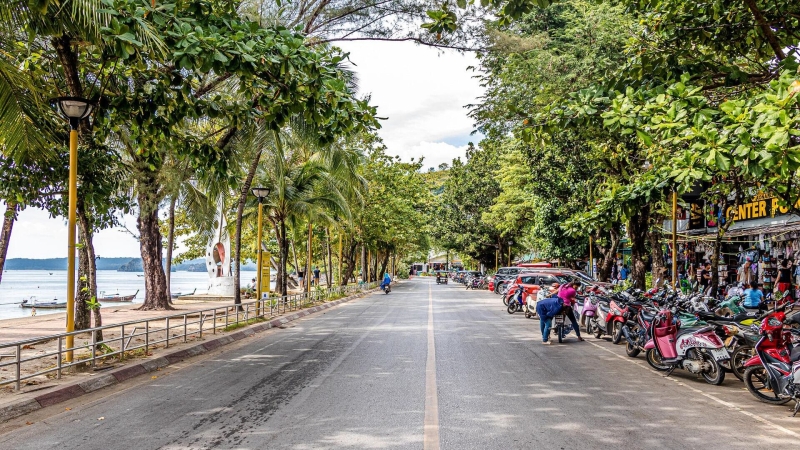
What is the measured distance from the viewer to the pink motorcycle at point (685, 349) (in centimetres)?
884

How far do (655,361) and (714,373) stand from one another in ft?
4.45

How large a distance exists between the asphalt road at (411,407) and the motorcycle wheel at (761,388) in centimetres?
20

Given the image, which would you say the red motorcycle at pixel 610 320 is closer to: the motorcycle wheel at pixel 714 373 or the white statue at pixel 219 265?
the motorcycle wheel at pixel 714 373

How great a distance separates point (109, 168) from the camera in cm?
1090

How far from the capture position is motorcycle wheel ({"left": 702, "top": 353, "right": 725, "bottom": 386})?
8.77m

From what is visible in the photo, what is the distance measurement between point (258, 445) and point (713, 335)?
694 centimetres

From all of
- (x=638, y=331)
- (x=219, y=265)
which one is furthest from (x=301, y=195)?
(x=638, y=331)

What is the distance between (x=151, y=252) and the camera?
22672 mm

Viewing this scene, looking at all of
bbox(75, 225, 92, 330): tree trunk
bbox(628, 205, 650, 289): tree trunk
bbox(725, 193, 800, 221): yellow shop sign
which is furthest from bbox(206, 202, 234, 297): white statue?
bbox(725, 193, 800, 221): yellow shop sign

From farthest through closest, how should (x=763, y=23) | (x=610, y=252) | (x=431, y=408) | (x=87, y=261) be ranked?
(x=610, y=252) → (x=87, y=261) → (x=763, y=23) → (x=431, y=408)

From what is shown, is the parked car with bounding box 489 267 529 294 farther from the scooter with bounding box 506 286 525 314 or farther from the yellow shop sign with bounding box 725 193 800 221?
the yellow shop sign with bounding box 725 193 800 221

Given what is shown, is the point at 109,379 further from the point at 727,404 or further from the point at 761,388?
the point at 761,388

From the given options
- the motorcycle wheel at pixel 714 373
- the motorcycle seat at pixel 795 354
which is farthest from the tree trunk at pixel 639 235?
the motorcycle seat at pixel 795 354

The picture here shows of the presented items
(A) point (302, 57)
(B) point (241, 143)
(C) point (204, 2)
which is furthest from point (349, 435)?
(B) point (241, 143)
